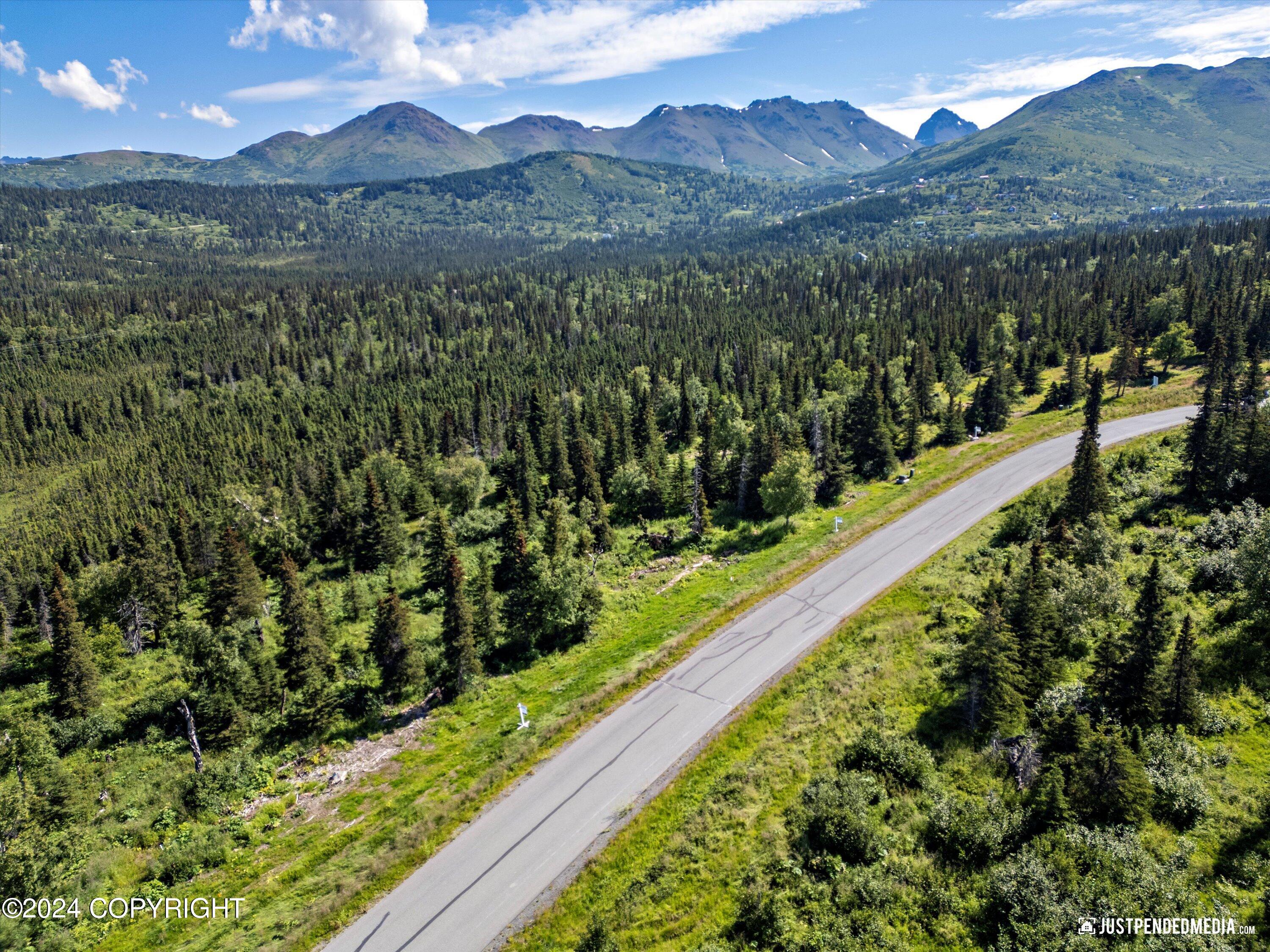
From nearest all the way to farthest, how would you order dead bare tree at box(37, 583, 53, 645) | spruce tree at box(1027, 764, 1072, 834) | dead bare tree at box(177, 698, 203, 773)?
1. spruce tree at box(1027, 764, 1072, 834)
2. dead bare tree at box(177, 698, 203, 773)
3. dead bare tree at box(37, 583, 53, 645)

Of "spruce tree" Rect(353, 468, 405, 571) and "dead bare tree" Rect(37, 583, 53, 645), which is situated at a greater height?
"spruce tree" Rect(353, 468, 405, 571)

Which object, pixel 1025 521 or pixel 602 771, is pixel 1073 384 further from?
pixel 602 771

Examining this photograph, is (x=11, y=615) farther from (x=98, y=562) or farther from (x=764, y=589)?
Answer: (x=764, y=589)

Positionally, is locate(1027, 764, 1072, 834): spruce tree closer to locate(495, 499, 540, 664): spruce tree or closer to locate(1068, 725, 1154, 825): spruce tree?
locate(1068, 725, 1154, 825): spruce tree

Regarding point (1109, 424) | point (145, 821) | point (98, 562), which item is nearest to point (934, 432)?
point (1109, 424)

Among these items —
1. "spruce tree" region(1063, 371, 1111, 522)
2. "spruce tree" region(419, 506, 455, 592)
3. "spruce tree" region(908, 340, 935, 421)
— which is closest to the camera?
"spruce tree" region(1063, 371, 1111, 522)

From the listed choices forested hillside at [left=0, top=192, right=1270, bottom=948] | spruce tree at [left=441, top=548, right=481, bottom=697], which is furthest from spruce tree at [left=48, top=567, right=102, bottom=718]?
spruce tree at [left=441, top=548, right=481, bottom=697]

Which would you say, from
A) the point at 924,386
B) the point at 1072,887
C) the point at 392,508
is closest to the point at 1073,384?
the point at 924,386
